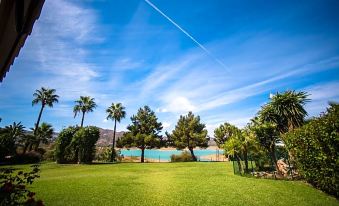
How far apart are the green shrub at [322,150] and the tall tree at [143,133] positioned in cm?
3930

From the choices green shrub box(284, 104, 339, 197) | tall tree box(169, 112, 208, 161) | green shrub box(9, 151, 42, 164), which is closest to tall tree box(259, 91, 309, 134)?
green shrub box(284, 104, 339, 197)

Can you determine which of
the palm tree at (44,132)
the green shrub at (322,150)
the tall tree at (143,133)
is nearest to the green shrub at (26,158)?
the palm tree at (44,132)

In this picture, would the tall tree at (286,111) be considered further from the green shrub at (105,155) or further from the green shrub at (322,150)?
the green shrub at (105,155)

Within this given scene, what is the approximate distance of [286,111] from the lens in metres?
23.1

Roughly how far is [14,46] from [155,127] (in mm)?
52417

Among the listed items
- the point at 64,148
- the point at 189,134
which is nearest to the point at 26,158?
the point at 64,148

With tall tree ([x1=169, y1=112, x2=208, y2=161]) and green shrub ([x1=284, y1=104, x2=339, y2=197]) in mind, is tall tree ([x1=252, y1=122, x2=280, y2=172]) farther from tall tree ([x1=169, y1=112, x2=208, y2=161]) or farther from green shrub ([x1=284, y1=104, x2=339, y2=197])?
tall tree ([x1=169, y1=112, x2=208, y2=161])

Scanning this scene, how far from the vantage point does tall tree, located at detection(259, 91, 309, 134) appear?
2291 centimetres

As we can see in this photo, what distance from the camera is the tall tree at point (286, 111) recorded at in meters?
22.9

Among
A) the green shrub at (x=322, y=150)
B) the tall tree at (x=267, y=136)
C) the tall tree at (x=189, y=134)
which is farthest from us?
the tall tree at (x=189, y=134)

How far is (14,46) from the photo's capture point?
2.23 metres

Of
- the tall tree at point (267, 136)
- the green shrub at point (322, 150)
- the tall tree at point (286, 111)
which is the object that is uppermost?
the tall tree at point (286, 111)

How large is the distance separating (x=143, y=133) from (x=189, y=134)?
11.8m

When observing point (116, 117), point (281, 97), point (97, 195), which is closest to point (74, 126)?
point (116, 117)
